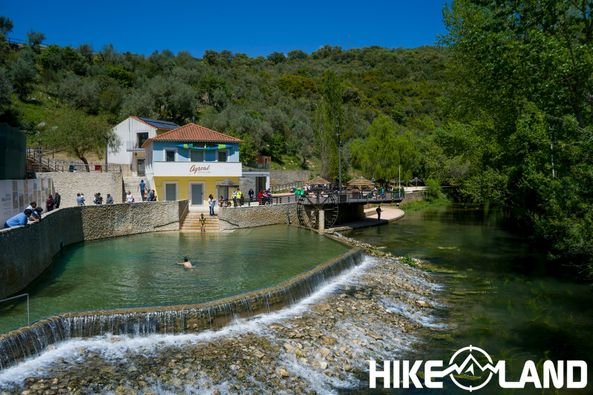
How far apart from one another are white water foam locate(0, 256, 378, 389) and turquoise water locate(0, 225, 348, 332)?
180cm

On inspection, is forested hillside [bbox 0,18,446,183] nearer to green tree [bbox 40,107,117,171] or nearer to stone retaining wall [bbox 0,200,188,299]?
green tree [bbox 40,107,117,171]

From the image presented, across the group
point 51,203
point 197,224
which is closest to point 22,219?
point 51,203

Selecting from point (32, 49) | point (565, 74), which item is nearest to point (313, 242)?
point (565, 74)

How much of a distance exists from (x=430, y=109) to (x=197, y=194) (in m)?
99.6

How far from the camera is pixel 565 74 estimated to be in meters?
18.1

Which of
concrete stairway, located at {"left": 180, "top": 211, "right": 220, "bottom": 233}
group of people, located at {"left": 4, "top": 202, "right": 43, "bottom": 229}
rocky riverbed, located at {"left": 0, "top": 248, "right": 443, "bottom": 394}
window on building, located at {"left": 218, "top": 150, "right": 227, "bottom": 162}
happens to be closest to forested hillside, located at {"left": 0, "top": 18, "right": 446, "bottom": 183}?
window on building, located at {"left": 218, "top": 150, "right": 227, "bottom": 162}

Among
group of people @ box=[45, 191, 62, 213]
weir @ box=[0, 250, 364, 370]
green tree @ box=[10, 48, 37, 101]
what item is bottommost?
weir @ box=[0, 250, 364, 370]

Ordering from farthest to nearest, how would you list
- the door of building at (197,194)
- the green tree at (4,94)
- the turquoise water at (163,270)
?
the green tree at (4,94) < the door of building at (197,194) < the turquoise water at (163,270)

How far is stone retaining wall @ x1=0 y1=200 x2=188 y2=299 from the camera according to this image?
16.8 metres

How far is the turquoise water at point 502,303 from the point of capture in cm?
1412

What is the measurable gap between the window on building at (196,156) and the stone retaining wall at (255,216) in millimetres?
6285

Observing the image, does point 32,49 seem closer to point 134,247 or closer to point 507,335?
point 134,247

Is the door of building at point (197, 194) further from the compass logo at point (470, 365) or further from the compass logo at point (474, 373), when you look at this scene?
the compass logo at point (470, 365)

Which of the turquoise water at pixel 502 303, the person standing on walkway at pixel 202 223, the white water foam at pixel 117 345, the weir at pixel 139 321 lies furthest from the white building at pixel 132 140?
the white water foam at pixel 117 345
